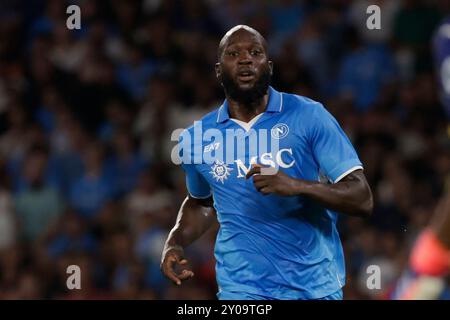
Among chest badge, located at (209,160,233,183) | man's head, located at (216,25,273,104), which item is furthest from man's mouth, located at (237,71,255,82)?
chest badge, located at (209,160,233,183)

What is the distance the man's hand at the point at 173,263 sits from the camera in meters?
5.08

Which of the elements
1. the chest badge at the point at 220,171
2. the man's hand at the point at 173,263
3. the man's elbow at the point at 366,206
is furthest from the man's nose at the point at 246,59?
the man's hand at the point at 173,263

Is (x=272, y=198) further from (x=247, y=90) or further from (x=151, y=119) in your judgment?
(x=151, y=119)

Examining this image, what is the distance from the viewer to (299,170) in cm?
525

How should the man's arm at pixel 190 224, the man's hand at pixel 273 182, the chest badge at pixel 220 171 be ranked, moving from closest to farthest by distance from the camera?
the man's hand at pixel 273 182 → the chest badge at pixel 220 171 → the man's arm at pixel 190 224

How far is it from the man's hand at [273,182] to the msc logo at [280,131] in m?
0.50

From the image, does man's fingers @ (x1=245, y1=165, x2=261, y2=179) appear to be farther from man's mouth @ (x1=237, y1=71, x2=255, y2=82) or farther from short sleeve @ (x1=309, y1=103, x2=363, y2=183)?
man's mouth @ (x1=237, y1=71, x2=255, y2=82)

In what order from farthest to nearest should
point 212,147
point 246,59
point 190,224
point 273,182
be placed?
point 190,224
point 212,147
point 246,59
point 273,182

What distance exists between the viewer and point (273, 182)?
15.5ft

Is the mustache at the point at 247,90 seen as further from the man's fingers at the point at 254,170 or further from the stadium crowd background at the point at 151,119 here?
the stadium crowd background at the point at 151,119

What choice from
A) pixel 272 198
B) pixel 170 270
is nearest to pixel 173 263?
pixel 170 270

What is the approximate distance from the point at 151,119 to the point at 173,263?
449 cm

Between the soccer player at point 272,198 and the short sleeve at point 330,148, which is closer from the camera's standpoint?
the short sleeve at point 330,148

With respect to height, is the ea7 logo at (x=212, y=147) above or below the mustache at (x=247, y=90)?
below
